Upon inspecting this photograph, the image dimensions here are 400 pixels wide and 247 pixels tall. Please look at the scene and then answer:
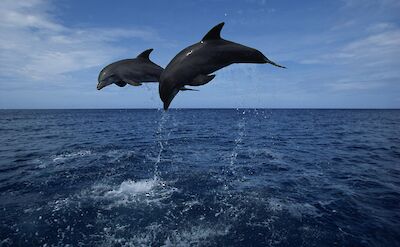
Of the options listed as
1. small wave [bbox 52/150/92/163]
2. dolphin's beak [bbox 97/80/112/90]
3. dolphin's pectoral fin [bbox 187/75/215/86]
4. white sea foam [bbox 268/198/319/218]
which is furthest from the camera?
small wave [bbox 52/150/92/163]

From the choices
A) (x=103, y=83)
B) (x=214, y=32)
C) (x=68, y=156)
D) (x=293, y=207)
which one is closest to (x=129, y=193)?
(x=293, y=207)

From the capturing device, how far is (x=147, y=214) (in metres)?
14.3

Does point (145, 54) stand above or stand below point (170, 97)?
above

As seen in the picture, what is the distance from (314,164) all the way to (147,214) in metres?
16.2

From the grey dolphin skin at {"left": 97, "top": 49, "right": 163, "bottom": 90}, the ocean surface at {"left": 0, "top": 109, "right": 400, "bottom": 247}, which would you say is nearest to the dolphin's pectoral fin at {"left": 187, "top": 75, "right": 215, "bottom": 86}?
the grey dolphin skin at {"left": 97, "top": 49, "right": 163, "bottom": 90}

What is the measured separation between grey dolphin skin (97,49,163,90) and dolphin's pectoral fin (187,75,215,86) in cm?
86

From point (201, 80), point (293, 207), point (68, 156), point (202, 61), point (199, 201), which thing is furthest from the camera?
point (68, 156)

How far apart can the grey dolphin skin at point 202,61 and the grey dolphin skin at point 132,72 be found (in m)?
0.63

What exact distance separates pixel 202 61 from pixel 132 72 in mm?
1242

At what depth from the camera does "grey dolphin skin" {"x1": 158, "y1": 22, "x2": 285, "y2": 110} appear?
435 centimetres

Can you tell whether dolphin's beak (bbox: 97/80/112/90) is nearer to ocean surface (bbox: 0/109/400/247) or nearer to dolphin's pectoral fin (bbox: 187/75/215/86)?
dolphin's pectoral fin (bbox: 187/75/215/86)

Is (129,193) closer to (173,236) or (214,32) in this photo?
(173,236)

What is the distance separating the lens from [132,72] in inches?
198

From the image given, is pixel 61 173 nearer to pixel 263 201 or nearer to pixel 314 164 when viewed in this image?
pixel 263 201
